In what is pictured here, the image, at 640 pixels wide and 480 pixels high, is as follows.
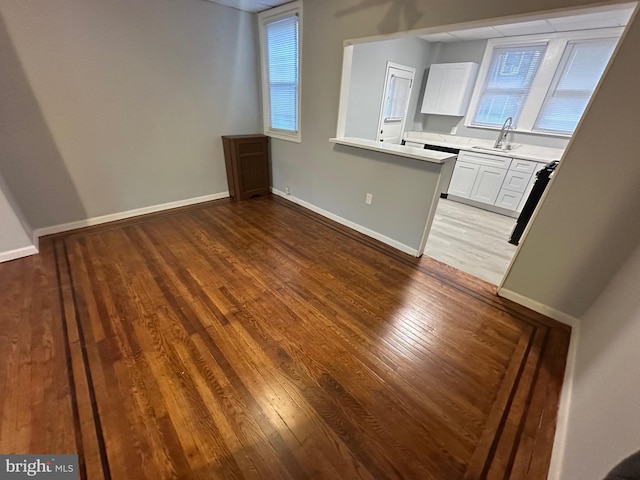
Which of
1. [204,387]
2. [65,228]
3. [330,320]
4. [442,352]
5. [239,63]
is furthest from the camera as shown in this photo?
[239,63]

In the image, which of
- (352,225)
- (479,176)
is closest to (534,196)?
(479,176)

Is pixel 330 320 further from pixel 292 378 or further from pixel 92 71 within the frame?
pixel 92 71

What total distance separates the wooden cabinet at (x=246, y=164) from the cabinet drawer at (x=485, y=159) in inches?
125

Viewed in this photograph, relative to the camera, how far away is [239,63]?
344 cm

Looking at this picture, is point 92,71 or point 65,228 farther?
point 65,228

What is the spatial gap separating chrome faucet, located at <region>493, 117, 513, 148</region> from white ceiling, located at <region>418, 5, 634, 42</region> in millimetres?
1127

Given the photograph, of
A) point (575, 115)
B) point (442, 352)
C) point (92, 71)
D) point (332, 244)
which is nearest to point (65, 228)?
point (92, 71)

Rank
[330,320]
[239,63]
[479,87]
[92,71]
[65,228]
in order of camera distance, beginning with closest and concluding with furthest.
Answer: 1. [330,320]
2. [92,71]
3. [65,228]
4. [239,63]
5. [479,87]

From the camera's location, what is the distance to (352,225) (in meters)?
3.26

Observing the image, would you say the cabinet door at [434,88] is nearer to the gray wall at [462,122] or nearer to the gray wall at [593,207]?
the gray wall at [462,122]

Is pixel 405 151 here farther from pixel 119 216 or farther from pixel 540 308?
pixel 119 216

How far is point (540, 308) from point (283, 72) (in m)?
3.85

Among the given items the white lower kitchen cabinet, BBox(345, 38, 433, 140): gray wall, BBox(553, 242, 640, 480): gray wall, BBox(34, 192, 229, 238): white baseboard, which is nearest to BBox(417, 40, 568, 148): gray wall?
BBox(345, 38, 433, 140): gray wall

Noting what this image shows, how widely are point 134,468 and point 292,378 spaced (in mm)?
769
